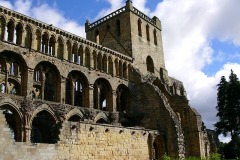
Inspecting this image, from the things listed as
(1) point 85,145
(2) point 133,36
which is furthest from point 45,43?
(2) point 133,36

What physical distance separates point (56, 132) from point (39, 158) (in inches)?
76.1

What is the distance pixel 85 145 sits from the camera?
17797 mm

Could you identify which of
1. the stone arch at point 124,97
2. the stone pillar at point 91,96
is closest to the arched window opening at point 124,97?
the stone arch at point 124,97

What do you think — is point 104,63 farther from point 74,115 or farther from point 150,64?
point 150,64

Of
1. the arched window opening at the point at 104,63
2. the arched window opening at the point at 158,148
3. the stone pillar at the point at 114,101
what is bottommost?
the arched window opening at the point at 158,148

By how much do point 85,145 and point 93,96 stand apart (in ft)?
28.3

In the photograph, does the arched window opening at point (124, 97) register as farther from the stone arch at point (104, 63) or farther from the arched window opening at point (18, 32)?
the arched window opening at point (18, 32)

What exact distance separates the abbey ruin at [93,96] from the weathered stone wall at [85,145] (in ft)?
0.15

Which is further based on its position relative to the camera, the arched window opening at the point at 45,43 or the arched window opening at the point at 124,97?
the arched window opening at the point at 124,97

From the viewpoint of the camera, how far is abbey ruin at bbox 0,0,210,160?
1794cm

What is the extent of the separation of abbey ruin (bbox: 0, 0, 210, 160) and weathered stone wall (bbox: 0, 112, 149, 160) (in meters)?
0.05

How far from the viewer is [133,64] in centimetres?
2941

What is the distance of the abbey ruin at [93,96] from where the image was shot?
17.9 metres

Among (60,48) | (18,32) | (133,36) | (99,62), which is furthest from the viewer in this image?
A: (133,36)
